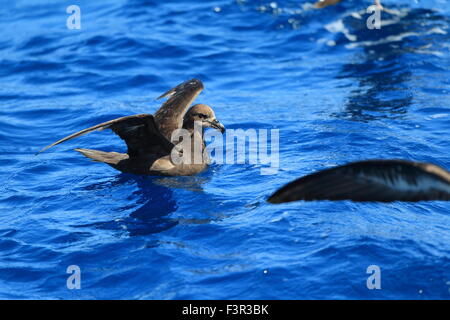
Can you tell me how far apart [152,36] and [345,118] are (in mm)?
6103

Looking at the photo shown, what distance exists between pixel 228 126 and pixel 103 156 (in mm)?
Result: 2968

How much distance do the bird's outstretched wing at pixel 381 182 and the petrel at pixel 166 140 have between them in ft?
11.2

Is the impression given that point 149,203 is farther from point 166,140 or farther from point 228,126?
point 228,126

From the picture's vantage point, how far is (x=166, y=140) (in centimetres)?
922

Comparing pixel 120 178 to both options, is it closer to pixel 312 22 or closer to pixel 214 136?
pixel 214 136

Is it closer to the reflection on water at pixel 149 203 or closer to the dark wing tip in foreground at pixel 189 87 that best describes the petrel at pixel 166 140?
the dark wing tip in foreground at pixel 189 87

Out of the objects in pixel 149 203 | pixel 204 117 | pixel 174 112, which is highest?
pixel 174 112

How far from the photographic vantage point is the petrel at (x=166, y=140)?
8.80 m

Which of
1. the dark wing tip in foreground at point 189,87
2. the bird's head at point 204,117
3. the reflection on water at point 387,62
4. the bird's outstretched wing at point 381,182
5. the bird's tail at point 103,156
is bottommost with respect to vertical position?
the bird's outstretched wing at point 381,182

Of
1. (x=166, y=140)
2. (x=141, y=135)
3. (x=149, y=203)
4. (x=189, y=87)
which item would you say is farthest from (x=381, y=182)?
(x=189, y=87)

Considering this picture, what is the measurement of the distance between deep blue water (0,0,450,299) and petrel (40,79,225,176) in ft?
0.74

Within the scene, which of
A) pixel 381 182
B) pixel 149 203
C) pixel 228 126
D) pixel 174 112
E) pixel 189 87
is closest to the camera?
pixel 381 182

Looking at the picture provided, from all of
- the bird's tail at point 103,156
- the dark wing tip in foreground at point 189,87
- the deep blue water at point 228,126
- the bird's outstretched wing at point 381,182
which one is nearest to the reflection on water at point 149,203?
the deep blue water at point 228,126

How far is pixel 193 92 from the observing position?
10180mm
